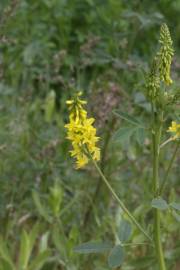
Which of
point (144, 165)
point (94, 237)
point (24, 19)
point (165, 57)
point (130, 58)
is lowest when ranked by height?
point (94, 237)

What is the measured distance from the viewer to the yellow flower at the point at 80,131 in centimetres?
134

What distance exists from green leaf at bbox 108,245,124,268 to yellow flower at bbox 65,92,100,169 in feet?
0.80

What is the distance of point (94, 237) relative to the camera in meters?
2.33

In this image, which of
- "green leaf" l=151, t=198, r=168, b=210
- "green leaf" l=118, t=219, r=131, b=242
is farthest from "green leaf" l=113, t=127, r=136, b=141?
"green leaf" l=118, t=219, r=131, b=242

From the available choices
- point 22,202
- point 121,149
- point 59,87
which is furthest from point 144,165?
point 59,87

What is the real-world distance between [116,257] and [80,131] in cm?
32

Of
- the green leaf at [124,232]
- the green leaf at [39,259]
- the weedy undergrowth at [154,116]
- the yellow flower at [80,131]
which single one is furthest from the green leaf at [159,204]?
the green leaf at [39,259]

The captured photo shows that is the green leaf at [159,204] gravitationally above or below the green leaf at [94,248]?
above

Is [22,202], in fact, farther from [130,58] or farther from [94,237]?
[130,58]

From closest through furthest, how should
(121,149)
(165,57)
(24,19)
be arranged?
(165,57)
(121,149)
(24,19)

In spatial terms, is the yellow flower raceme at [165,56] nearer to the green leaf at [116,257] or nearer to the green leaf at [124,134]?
the green leaf at [124,134]

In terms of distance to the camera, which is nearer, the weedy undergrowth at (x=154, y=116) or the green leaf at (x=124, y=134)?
the weedy undergrowth at (x=154, y=116)

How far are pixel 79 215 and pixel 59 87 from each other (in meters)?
1.55

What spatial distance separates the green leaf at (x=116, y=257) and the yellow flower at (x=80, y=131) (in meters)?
0.24
